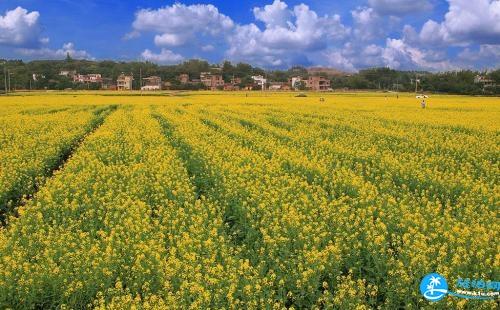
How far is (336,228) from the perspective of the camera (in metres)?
7.57

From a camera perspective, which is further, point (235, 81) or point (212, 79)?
point (235, 81)

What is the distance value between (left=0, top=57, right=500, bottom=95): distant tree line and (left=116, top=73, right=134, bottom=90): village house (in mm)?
2445

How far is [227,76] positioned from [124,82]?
3573 cm

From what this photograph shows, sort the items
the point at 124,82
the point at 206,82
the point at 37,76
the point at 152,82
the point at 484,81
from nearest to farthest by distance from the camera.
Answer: the point at 484,81 → the point at 37,76 → the point at 152,82 → the point at 124,82 → the point at 206,82

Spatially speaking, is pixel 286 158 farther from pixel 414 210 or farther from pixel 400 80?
pixel 400 80

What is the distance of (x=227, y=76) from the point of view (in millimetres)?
143750

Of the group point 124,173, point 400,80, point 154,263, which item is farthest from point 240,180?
point 400,80

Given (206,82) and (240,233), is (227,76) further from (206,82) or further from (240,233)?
(240,233)

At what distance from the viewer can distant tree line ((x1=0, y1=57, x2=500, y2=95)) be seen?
91.7 meters

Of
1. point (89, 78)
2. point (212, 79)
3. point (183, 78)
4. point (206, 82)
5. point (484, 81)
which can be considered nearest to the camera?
point (484, 81)

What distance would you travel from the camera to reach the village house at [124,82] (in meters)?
117

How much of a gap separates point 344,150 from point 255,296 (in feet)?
31.8

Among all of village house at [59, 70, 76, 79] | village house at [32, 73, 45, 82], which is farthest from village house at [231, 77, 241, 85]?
village house at [32, 73, 45, 82]

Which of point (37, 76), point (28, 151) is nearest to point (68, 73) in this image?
point (37, 76)
